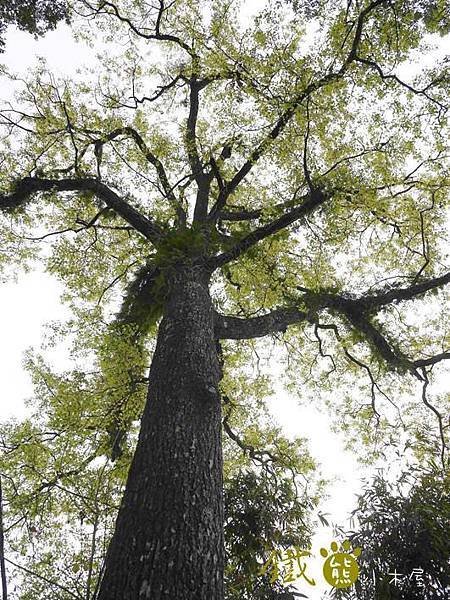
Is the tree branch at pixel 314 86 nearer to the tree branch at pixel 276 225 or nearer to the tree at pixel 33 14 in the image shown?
the tree branch at pixel 276 225

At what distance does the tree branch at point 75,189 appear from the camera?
19.8 ft

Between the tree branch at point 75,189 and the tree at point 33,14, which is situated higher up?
the tree at point 33,14

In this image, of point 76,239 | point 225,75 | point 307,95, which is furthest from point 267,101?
point 76,239

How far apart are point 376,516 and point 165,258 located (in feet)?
11.0

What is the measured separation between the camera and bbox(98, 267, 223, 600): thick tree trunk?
7.36 ft

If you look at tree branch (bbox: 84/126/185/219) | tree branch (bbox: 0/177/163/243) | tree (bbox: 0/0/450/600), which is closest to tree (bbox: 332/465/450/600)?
tree (bbox: 0/0/450/600)

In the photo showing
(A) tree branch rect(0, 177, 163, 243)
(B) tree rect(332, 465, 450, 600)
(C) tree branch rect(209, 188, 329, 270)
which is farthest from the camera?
(A) tree branch rect(0, 177, 163, 243)

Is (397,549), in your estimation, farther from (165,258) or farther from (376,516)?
(165,258)

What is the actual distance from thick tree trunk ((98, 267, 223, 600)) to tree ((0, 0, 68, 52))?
377 centimetres

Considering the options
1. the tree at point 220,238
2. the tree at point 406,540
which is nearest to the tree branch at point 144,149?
the tree at point 220,238

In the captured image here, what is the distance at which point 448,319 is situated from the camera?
24.5 ft

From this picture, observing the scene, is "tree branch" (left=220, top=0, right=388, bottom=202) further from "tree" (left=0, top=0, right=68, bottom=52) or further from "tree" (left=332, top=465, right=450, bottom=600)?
"tree" (left=332, top=465, right=450, bottom=600)

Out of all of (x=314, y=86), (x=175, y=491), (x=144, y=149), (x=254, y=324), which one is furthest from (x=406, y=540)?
(x=144, y=149)

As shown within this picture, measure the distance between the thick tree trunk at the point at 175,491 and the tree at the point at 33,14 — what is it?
148 inches
